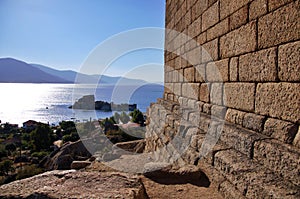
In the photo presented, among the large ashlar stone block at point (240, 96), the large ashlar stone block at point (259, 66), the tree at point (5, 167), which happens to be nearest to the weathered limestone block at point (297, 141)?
the large ashlar stone block at point (259, 66)

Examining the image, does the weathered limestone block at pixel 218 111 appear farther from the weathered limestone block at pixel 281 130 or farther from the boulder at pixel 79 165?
the boulder at pixel 79 165

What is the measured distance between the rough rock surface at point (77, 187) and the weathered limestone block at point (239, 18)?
200cm

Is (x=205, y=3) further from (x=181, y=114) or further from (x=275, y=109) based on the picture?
(x=275, y=109)

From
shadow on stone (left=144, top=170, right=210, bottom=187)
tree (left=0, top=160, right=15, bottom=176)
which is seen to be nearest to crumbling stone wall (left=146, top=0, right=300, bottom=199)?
shadow on stone (left=144, top=170, right=210, bottom=187)

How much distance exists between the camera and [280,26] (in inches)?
78.6

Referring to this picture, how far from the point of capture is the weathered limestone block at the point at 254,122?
2.26 meters

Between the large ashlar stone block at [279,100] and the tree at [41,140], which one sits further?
the tree at [41,140]

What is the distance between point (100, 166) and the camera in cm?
404

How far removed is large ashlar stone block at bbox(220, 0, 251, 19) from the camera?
263 centimetres

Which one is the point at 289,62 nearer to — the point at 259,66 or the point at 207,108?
the point at 259,66

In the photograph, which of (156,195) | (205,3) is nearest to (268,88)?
(156,195)

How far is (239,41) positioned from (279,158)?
1336 millimetres

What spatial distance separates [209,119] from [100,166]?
77.8 inches

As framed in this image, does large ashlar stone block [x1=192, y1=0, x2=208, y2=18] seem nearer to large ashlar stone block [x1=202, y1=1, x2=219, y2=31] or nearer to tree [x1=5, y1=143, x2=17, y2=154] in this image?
large ashlar stone block [x1=202, y1=1, x2=219, y2=31]
